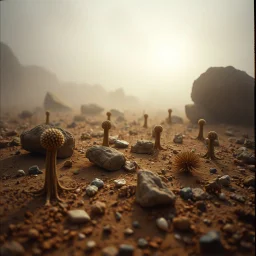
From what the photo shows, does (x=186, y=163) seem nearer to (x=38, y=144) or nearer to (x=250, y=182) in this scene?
(x=250, y=182)

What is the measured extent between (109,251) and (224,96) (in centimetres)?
1551

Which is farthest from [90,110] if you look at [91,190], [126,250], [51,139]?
[126,250]

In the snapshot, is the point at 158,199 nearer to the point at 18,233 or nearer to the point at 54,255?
the point at 54,255

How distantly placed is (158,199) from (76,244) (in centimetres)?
165

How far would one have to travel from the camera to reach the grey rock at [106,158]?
5.22 m

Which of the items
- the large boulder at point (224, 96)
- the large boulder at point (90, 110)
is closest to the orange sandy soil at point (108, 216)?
the large boulder at point (224, 96)

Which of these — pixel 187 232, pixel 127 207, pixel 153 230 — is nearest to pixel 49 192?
pixel 127 207

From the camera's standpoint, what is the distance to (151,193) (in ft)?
11.5

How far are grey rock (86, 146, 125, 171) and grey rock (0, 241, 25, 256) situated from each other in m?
2.89

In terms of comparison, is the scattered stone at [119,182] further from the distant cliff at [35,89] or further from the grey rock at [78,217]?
the distant cliff at [35,89]

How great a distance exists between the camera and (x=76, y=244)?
9.08ft

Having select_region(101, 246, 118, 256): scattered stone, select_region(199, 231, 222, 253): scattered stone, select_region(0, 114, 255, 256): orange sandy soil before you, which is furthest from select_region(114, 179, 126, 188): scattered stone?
select_region(199, 231, 222, 253): scattered stone

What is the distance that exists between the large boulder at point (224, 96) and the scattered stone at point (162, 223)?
46.1ft

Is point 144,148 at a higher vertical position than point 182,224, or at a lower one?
higher
